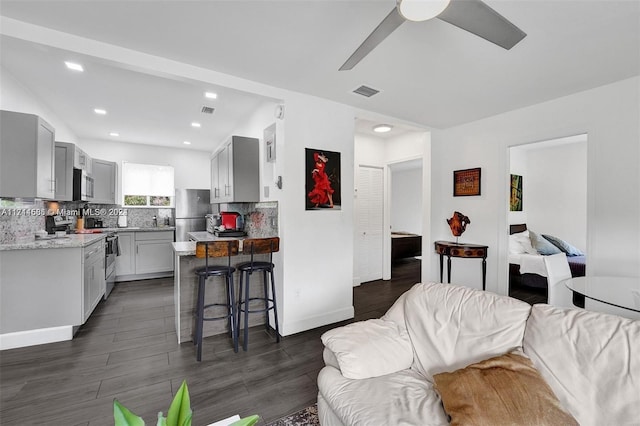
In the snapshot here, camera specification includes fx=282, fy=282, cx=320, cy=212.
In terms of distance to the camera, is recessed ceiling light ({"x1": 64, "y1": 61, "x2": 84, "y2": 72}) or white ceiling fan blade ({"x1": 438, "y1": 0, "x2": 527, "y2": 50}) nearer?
white ceiling fan blade ({"x1": 438, "y1": 0, "x2": 527, "y2": 50})

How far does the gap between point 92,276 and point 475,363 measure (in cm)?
401

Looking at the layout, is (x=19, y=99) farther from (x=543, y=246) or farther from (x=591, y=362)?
(x=543, y=246)

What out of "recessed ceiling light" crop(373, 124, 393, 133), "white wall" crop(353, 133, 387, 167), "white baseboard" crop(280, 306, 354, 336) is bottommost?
"white baseboard" crop(280, 306, 354, 336)

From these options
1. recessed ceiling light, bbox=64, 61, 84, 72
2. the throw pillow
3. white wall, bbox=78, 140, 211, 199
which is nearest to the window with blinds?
white wall, bbox=78, 140, 211, 199

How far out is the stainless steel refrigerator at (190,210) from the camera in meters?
5.73

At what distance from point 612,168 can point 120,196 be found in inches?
299

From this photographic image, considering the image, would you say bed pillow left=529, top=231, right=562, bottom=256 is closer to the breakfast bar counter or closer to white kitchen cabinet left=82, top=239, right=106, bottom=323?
the breakfast bar counter

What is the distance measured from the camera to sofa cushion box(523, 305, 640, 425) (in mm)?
1093

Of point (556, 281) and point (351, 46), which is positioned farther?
point (556, 281)

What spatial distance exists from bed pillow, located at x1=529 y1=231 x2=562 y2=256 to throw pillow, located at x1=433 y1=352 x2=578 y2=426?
14.8 ft

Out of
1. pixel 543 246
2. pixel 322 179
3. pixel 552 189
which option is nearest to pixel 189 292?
pixel 322 179

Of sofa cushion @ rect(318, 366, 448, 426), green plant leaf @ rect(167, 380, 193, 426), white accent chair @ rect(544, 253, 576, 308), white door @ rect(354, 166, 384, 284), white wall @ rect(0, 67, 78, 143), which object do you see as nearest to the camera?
green plant leaf @ rect(167, 380, 193, 426)

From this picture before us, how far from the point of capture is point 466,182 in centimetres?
414

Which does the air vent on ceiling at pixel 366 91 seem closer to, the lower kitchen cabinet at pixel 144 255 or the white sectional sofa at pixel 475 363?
the white sectional sofa at pixel 475 363
